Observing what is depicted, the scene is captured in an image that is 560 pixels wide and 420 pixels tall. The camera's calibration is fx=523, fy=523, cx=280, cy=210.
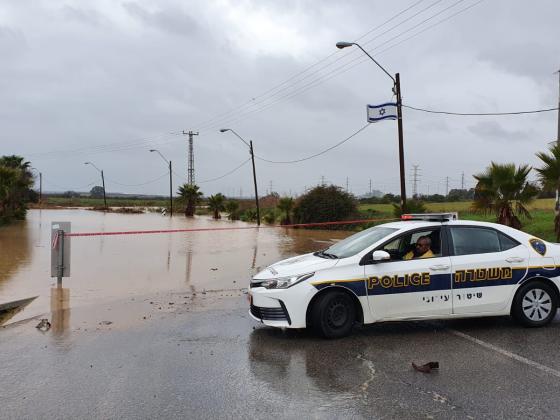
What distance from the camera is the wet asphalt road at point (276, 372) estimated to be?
167 inches

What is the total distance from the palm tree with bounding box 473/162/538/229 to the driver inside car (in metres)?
9.35

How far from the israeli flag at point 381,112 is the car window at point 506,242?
10.0 metres

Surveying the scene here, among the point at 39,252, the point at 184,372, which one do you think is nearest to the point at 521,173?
the point at 184,372

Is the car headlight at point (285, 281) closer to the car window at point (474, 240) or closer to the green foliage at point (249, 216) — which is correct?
the car window at point (474, 240)

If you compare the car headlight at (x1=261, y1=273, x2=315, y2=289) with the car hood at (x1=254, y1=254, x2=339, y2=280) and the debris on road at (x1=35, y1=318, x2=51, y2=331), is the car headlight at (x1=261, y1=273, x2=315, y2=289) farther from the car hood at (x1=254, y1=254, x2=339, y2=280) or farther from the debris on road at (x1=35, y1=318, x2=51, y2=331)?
the debris on road at (x1=35, y1=318, x2=51, y2=331)

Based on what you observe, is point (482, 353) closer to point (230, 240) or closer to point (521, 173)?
point (521, 173)

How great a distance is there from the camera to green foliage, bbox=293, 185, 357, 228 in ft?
112

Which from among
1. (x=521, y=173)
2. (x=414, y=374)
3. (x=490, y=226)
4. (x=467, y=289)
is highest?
(x=521, y=173)

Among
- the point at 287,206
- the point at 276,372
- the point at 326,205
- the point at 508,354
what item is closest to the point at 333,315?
the point at 276,372

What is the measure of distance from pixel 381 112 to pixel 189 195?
41.1 meters

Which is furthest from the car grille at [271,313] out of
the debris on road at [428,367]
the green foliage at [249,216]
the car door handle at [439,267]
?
the green foliage at [249,216]

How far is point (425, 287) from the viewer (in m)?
6.44

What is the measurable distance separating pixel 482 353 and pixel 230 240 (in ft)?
60.8

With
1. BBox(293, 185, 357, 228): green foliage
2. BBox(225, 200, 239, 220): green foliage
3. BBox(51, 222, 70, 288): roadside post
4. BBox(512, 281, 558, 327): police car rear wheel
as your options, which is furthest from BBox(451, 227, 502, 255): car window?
BBox(225, 200, 239, 220): green foliage
